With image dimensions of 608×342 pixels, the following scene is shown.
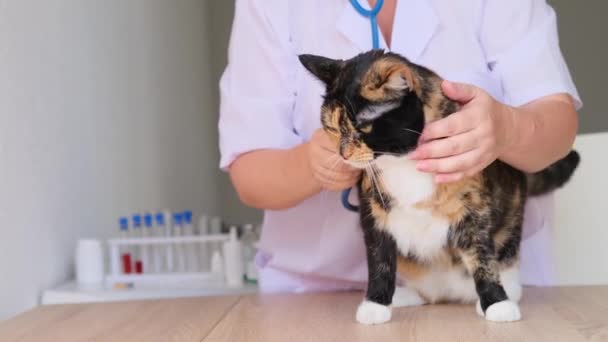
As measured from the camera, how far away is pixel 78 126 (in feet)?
5.69

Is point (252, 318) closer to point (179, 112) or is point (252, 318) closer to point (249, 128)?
point (249, 128)

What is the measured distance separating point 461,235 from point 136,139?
1597 millimetres

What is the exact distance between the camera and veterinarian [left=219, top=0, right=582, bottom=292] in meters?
0.91

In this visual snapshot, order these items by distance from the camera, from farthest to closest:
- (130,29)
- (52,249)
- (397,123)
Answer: (130,29)
(52,249)
(397,123)

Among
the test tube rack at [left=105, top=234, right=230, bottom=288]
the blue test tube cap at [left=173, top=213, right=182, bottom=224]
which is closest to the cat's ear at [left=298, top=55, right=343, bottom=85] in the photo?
the test tube rack at [left=105, top=234, right=230, bottom=288]

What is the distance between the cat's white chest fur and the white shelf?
76 centimetres

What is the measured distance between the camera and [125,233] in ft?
6.43

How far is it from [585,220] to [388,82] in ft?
2.47

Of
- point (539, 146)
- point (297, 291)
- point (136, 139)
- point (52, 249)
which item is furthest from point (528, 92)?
point (136, 139)

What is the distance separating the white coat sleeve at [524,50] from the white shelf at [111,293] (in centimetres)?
80

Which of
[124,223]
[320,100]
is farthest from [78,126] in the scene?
[320,100]

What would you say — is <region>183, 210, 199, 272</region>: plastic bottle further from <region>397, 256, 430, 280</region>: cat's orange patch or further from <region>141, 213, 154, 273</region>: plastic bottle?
<region>397, 256, 430, 280</region>: cat's orange patch

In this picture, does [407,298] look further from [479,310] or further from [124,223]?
[124,223]

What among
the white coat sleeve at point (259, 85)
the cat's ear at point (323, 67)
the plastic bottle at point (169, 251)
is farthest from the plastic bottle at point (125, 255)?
the cat's ear at point (323, 67)
